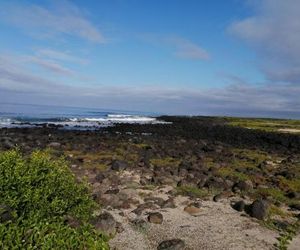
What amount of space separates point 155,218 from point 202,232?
1974 millimetres

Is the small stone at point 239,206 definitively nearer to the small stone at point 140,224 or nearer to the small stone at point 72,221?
the small stone at point 140,224

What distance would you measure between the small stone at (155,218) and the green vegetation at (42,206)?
3.60 meters

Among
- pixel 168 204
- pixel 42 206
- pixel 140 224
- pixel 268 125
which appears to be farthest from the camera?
pixel 268 125

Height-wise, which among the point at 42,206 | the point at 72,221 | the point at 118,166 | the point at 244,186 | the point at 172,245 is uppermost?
the point at 42,206

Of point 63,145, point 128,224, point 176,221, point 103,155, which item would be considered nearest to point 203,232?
point 176,221

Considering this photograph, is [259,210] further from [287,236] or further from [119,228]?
[119,228]

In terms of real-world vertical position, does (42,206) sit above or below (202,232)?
above

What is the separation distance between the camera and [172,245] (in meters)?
13.9

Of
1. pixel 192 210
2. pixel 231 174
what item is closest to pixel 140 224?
pixel 192 210

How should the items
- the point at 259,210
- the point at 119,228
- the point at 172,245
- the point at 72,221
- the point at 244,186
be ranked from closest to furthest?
1. the point at 72,221
2. the point at 172,245
3. the point at 119,228
4. the point at 259,210
5. the point at 244,186

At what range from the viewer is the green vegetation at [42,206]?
812 centimetres

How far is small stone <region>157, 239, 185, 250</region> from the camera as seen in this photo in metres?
13.9

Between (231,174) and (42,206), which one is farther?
(231,174)

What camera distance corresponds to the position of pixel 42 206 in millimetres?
11570
